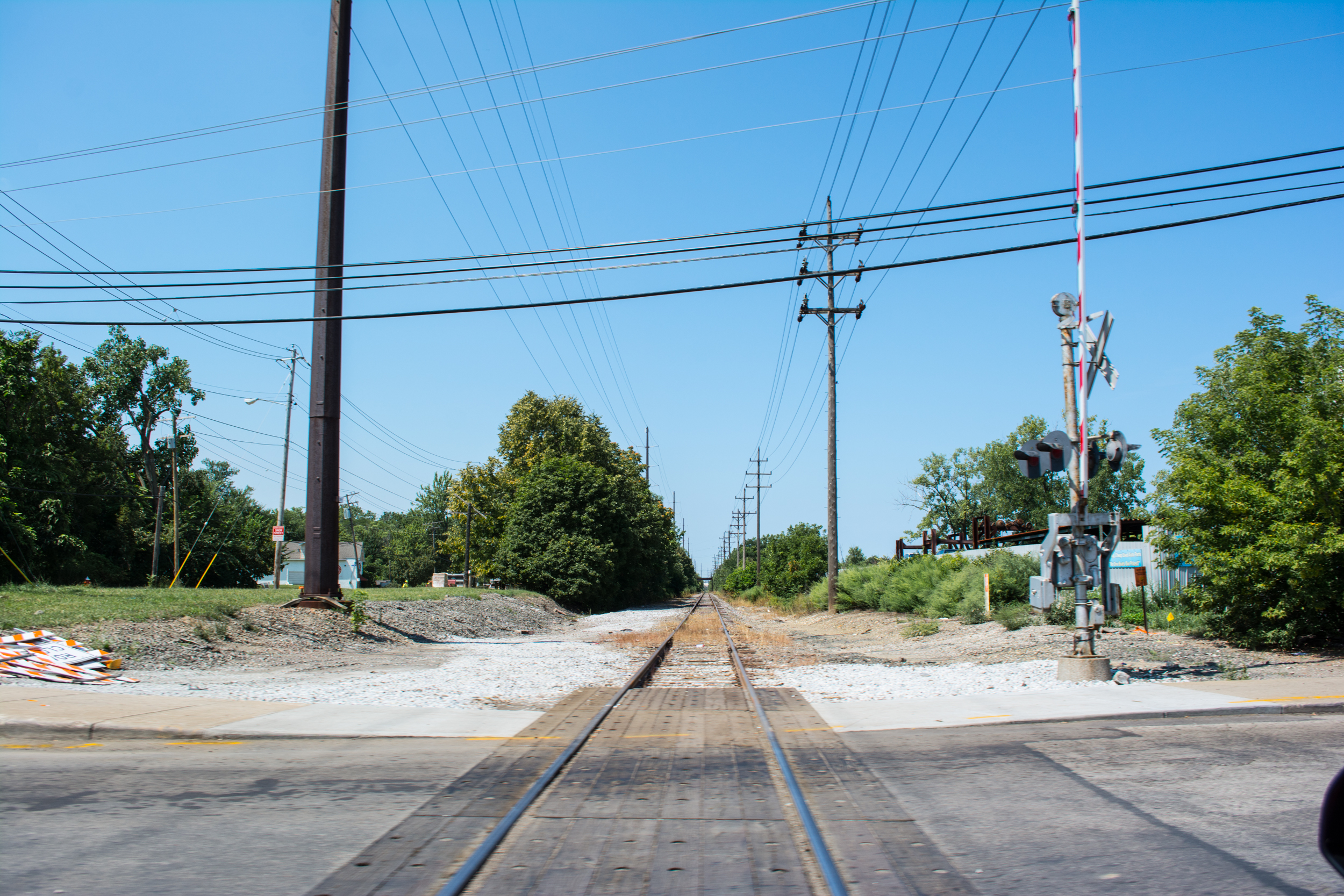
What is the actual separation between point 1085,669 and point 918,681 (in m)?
2.35

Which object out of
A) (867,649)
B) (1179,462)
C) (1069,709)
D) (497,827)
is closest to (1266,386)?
(1179,462)

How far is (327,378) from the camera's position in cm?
1966

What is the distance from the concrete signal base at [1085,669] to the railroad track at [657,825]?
15.3 feet

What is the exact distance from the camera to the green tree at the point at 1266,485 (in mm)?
12859

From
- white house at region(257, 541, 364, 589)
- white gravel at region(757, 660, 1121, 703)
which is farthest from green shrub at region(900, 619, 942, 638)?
white house at region(257, 541, 364, 589)

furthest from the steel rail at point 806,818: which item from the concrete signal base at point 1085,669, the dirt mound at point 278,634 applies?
the dirt mound at point 278,634

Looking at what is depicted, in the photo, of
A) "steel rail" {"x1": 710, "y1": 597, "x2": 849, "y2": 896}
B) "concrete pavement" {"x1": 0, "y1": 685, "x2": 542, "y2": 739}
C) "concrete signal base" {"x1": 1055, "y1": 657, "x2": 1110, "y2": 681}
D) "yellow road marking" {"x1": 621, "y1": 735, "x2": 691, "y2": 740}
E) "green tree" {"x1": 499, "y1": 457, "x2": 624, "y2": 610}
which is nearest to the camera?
"steel rail" {"x1": 710, "y1": 597, "x2": 849, "y2": 896}

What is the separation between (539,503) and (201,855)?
46816 millimetres

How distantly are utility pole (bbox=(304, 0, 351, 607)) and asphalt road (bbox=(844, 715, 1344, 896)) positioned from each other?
1511cm

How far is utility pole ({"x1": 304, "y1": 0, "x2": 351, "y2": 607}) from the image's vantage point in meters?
19.6

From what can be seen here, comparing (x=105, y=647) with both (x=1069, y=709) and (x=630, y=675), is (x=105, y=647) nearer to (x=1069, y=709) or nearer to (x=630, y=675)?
(x=630, y=675)

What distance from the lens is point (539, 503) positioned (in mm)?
51375

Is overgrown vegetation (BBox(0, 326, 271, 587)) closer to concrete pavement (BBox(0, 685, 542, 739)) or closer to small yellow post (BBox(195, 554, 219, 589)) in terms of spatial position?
small yellow post (BBox(195, 554, 219, 589))

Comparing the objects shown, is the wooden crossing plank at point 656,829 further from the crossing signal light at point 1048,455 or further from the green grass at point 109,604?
the green grass at point 109,604
